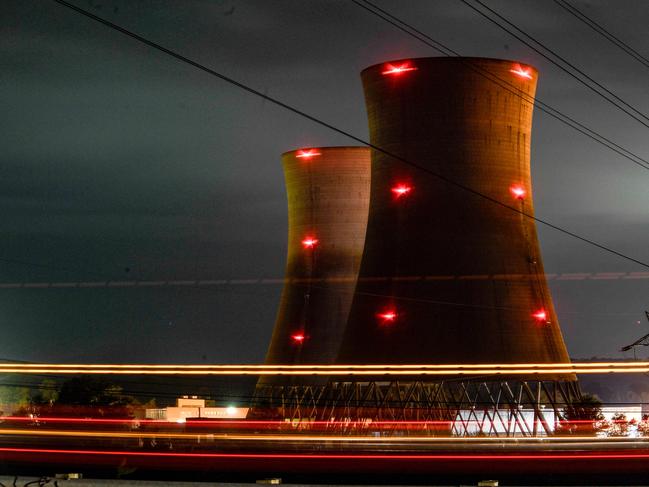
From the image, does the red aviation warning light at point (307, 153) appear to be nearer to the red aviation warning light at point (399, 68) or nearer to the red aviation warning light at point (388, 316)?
the red aviation warning light at point (399, 68)

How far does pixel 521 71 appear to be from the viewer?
27703mm

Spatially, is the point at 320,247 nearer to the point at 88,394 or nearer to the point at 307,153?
the point at 307,153

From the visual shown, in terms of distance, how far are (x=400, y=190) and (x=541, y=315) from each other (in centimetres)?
451

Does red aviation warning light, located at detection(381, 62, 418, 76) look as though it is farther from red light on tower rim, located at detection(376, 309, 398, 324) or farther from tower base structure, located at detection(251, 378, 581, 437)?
tower base structure, located at detection(251, 378, 581, 437)

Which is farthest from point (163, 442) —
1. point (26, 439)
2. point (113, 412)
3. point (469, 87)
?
point (113, 412)

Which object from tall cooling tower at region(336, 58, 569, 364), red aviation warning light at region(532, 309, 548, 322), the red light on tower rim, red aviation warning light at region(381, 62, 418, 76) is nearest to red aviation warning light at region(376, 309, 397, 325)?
the red light on tower rim

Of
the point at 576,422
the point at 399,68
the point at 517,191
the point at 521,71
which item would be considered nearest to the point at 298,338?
the point at 576,422

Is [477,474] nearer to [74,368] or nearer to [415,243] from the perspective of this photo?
[74,368]

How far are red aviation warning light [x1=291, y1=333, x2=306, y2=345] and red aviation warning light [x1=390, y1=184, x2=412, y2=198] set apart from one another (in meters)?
12.3

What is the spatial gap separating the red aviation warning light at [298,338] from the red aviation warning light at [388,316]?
1106cm

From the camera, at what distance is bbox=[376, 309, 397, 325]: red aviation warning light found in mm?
27297

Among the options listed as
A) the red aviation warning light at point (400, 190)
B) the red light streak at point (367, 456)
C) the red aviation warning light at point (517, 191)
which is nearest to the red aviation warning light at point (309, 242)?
the red aviation warning light at point (400, 190)

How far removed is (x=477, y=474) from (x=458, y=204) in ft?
48.6

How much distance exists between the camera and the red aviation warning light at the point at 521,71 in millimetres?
27469
